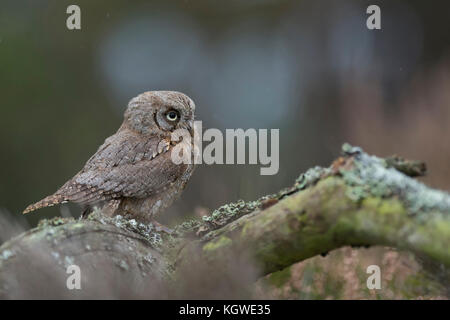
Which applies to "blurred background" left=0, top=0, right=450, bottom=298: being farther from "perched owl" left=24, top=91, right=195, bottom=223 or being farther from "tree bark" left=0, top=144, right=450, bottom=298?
"tree bark" left=0, top=144, right=450, bottom=298

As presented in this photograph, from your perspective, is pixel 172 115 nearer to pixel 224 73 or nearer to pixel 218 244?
pixel 218 244

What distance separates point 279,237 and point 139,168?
182 centimetres

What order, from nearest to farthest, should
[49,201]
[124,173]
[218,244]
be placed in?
1. [218,244]
2. [49,201]
3. [124,173]

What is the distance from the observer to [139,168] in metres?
3.99

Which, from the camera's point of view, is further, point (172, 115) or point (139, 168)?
point (172, 115)

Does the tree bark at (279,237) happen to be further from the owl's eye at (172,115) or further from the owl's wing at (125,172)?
the owl's eye at (172,115)

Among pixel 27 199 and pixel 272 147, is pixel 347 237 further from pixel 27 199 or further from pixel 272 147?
pixel 27 199

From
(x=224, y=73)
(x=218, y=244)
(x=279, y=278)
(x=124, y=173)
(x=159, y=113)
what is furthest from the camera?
(x=224, y=73)

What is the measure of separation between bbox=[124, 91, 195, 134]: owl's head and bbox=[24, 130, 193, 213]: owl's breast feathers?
9cm

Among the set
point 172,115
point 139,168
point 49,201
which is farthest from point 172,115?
point 49,201

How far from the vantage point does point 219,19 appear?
11172 mm

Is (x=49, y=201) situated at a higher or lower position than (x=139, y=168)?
lower

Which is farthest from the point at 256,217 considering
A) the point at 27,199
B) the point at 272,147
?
the point at 27,199

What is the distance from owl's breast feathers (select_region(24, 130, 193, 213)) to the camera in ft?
12.4
